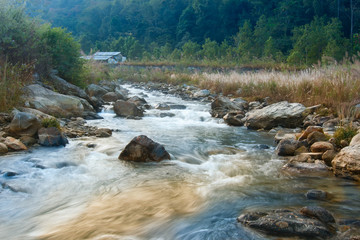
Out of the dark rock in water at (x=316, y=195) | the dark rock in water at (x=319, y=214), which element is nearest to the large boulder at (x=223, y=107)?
the dark rock in water at (x=316, y=195)

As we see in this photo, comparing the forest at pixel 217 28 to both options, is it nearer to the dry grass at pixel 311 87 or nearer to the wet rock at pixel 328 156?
the dry grass at pixel 311 87

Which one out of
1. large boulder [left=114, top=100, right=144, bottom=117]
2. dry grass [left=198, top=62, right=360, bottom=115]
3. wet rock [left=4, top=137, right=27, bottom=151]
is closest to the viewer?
wet rock [left=4, top=137, right=27, bottom=151]

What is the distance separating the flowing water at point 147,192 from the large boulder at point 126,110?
11.5 feet

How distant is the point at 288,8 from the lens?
156 feet

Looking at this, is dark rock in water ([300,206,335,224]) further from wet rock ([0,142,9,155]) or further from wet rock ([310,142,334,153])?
wet rock ([0,142,9,155])

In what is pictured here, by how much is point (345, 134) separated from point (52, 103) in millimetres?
6486

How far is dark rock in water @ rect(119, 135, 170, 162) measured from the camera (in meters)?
5.12

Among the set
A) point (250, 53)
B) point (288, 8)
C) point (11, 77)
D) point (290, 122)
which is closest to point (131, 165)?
point (11, 77)

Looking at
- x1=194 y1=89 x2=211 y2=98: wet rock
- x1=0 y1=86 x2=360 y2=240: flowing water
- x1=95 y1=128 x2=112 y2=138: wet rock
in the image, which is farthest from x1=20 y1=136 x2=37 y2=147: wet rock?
x1=194 y1=89 x2=211 y2=98: wet rock

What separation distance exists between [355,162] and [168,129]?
4.72m

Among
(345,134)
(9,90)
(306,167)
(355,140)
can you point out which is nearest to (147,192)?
(306,167)

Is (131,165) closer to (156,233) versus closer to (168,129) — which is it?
(156,233)

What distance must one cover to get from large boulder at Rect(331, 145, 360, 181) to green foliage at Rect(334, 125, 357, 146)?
0.87m

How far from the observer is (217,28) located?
5975cm
